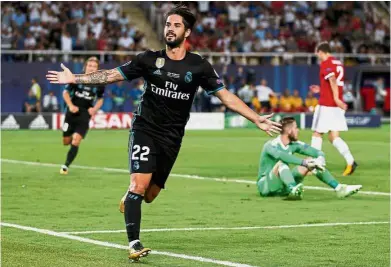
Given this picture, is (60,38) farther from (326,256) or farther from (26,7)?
(326,256)

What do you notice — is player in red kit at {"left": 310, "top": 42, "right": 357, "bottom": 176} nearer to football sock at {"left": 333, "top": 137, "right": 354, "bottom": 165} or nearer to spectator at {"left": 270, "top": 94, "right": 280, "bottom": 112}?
football sock at {"left": 333, "top": 137, "right": 354, "bottom": 165}

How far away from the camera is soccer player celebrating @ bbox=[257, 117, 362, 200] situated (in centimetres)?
1564

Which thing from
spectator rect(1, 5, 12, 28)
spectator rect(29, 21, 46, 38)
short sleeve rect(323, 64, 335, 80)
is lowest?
short sleeve rect(323, 64, 335, 80)

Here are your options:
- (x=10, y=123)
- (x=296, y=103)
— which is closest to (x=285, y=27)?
(x=296, y=103)

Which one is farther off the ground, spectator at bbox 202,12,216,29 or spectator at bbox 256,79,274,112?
spectator at bbox 202,12,216,29

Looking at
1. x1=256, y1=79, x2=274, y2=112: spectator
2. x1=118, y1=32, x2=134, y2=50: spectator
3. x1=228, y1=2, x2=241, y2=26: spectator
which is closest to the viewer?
x1=118, y1=32, x2=134, y2=50: spectator

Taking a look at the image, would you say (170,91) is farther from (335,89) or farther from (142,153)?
(335,89)

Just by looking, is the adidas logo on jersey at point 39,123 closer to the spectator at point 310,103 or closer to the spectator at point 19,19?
the spectator at point 19,19

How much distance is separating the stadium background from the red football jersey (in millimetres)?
1480

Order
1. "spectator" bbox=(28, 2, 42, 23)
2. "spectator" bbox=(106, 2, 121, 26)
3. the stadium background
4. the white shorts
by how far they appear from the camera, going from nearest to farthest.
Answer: the stadium background < the white shorts < "spectator" bbox=(28, 2, 42, 23) < "spectator" bbox=(106, 2, 121, 26)

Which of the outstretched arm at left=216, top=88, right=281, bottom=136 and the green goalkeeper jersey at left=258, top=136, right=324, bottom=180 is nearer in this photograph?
the outstretched arm at left=216, top=88, right=281, bottom=136

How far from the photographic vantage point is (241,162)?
24625 millimetres

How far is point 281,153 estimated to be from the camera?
15.7 metres

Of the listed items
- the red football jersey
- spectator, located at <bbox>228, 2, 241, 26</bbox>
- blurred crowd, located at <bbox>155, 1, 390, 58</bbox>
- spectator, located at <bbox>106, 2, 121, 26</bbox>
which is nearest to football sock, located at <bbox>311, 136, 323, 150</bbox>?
the red football jersey
